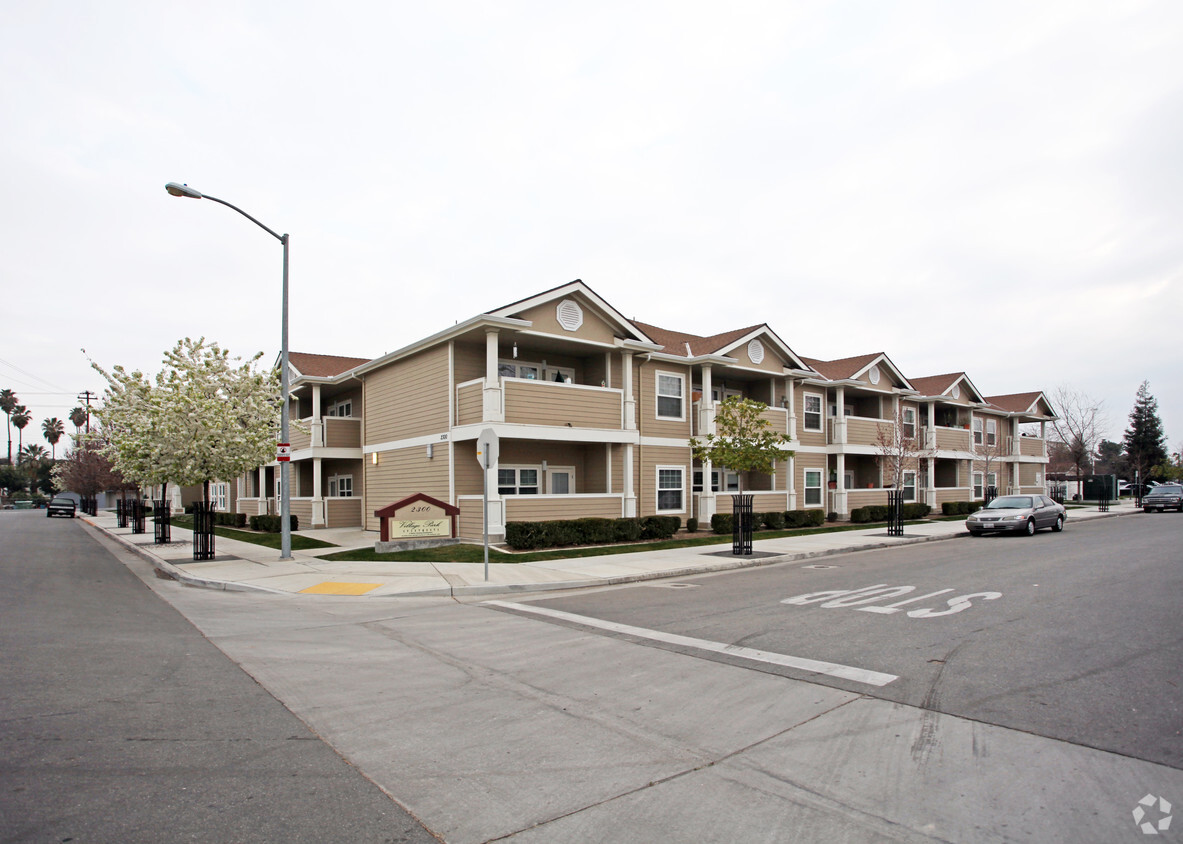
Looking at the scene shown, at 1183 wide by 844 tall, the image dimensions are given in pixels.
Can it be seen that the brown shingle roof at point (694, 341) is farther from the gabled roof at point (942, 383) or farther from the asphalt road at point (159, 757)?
the asphalt road at point (159, 757)

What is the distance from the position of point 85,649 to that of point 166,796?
4.96 m

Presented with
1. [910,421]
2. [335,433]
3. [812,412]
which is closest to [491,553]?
[335,433]

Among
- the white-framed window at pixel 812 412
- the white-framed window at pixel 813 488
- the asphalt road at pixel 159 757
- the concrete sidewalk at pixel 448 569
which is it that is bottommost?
the concrete sidewalk at pixel 448 569

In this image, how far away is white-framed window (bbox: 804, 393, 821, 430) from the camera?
1254 inches

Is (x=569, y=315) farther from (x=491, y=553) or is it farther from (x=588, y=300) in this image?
(x=491, y=553)

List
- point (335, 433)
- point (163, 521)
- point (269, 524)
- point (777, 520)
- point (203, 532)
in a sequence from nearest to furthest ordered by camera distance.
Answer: point (203, 532), point (163, 521), point (777, 520), point (269, 524), point (335, 433)

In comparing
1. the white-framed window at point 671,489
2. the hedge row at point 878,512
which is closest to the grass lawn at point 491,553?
the white-framed window at point 671,489

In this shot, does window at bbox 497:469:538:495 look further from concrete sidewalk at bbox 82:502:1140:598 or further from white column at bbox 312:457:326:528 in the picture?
white column at bbox 312:457:326:528

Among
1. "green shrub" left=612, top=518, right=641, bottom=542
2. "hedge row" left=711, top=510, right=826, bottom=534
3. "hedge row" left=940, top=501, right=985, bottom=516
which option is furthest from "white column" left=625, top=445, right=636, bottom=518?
"hedge row" left=940, top=501, right=985, bottom=516

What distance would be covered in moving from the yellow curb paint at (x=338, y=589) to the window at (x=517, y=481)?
26.7 feet

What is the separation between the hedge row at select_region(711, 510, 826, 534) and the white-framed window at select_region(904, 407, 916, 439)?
403 inches

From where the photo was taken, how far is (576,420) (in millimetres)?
21781

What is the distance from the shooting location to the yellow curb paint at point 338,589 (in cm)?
1276

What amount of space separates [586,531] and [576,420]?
3456 millimetres
